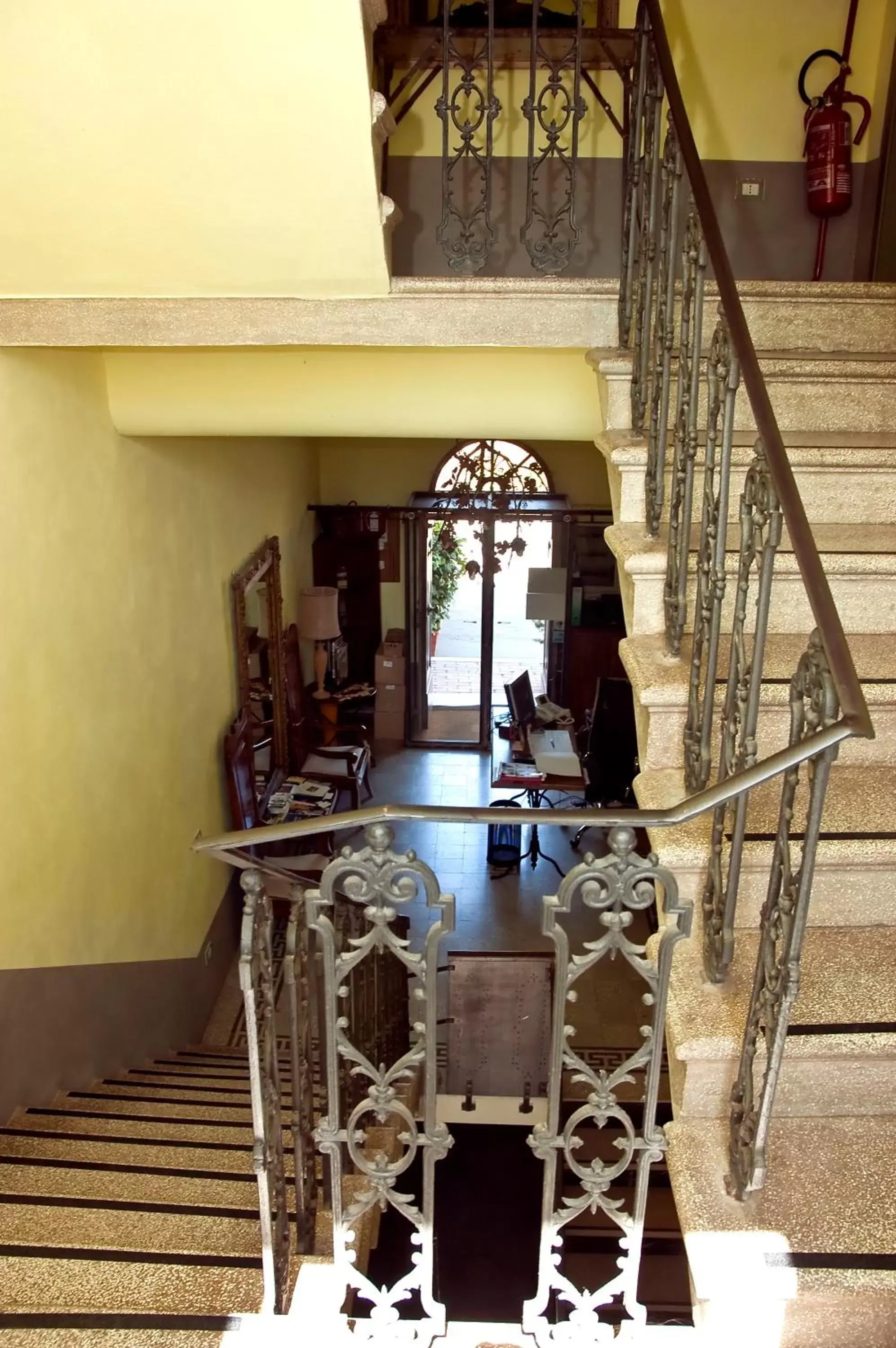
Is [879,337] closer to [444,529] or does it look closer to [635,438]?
[635,438]

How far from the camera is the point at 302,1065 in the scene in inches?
89.7

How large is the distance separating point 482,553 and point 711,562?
749cm

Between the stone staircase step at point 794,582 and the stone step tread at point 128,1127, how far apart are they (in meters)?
2.00

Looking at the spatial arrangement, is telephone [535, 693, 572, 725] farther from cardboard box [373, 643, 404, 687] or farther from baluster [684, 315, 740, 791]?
baluster [684, 315, 740, 791]

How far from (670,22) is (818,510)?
3058mm

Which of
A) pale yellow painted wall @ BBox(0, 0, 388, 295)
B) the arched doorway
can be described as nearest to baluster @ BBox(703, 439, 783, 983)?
pale yellow painted wall @ BBox(0, 0, 388, 295)

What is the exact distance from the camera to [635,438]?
3.10 metres

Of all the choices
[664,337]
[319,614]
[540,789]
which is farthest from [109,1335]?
[319,614]

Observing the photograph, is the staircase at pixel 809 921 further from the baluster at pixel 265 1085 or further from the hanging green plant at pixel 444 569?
the hanging green plant at pixel 444 569

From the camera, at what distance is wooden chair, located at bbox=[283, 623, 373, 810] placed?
26.1 feet

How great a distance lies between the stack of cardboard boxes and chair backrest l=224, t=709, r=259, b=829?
3316 mm

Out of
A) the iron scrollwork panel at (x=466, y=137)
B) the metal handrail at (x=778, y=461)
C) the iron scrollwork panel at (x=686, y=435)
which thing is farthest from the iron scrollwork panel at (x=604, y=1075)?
the iron scrollwork panel at (x=466, y=137)

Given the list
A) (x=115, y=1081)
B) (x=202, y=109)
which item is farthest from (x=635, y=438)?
(x=115, y=1081)

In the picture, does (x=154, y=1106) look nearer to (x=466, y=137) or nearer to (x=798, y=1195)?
(x=798, y=1195)
